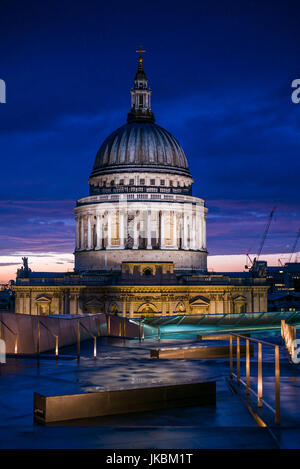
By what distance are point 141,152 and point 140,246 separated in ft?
66.4

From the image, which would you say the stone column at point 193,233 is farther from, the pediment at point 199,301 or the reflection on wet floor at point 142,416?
the reflection on wet floor at point 142,416

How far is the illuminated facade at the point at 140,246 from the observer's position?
101562 mm

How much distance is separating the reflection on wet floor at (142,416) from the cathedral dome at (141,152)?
332ft

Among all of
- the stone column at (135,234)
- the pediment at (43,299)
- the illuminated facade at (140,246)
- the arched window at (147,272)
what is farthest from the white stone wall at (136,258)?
the arched window at (147,272)

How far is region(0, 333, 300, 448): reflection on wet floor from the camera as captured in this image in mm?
12586

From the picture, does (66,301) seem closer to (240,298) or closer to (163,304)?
(163,304)

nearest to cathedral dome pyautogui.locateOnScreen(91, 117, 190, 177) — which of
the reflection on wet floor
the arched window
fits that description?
the arched window

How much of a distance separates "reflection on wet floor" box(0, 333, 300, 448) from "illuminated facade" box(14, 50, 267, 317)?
7616 cm

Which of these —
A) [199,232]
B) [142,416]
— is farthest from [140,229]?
[142,416]

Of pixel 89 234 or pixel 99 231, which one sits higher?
pixel 99 231

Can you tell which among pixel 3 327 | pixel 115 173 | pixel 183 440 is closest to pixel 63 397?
pixel 183 440

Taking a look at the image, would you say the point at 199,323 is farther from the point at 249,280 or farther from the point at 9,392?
the point at 249,280

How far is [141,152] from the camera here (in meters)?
125
